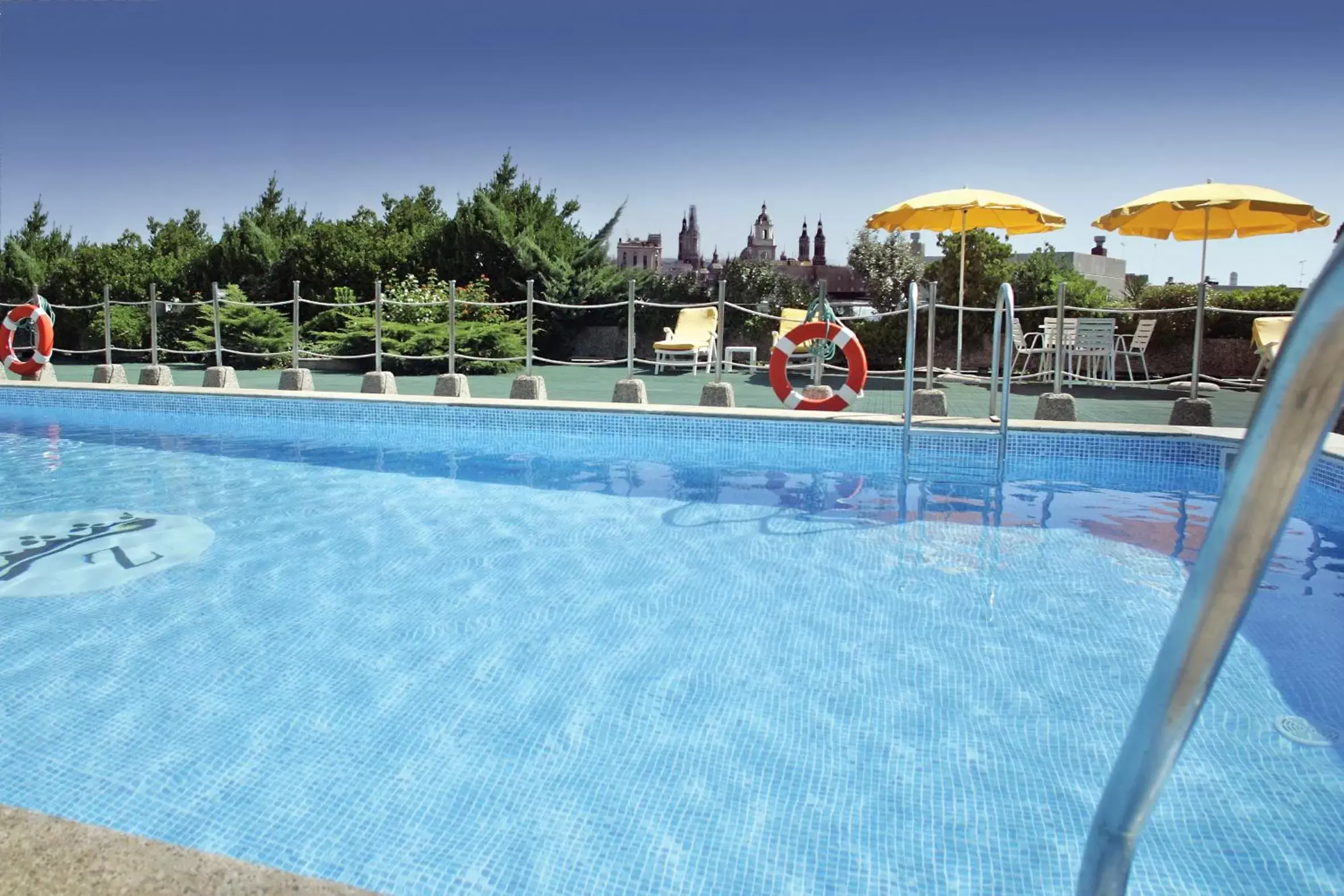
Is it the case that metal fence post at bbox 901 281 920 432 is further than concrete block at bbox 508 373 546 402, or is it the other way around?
concrete block at bbox 508 373 546 402

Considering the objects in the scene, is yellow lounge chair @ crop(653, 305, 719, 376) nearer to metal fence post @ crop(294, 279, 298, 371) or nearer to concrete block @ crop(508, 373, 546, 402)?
concrete block @ crop(508, 373, 546, 402)

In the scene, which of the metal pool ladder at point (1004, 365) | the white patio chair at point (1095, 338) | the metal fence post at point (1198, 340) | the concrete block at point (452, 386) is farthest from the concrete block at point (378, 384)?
the metal fence post at point (1198, 340)

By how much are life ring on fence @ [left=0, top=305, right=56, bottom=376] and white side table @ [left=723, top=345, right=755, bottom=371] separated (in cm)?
667

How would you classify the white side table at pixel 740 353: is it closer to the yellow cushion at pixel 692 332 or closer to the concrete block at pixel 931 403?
the yellow cushion at pixel 692 332

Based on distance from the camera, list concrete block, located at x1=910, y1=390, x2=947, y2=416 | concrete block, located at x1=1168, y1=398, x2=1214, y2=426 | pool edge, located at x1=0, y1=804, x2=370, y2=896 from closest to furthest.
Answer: pool edge, located at x1=0, y1=804, x2=370, y2=896
concrete block, located at x1=1168, y1=398, x2=1214, y2=426
concrete block, located at x1=910, y1=390, x2=947, y2=416

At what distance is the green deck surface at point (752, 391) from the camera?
7.25 m

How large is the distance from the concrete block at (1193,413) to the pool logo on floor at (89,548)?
5504 millimetres

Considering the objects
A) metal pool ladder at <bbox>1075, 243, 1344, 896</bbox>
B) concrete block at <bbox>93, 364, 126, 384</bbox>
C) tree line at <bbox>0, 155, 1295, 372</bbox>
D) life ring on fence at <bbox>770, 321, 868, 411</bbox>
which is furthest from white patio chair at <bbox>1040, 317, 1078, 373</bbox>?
concrete block at <bbox>93, 364, 126, 384</bbox>

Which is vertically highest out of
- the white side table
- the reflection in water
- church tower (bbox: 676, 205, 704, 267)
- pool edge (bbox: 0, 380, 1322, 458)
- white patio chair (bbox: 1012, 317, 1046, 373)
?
church tower (bbox: 676, 205, 704, 267)

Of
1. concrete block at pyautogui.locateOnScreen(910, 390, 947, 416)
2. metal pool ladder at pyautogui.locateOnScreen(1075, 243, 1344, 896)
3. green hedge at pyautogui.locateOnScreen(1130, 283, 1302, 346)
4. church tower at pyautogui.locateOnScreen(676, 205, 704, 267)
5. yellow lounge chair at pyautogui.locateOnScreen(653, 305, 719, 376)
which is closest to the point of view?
metal pool ladder at pyautogui.locateOnScreen(1075, 243, 1344, 896)

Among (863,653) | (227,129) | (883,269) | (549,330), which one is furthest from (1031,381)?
(227,129)

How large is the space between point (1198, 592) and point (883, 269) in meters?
14.6

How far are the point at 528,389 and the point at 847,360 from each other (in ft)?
8.15

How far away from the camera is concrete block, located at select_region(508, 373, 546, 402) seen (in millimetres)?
7672
